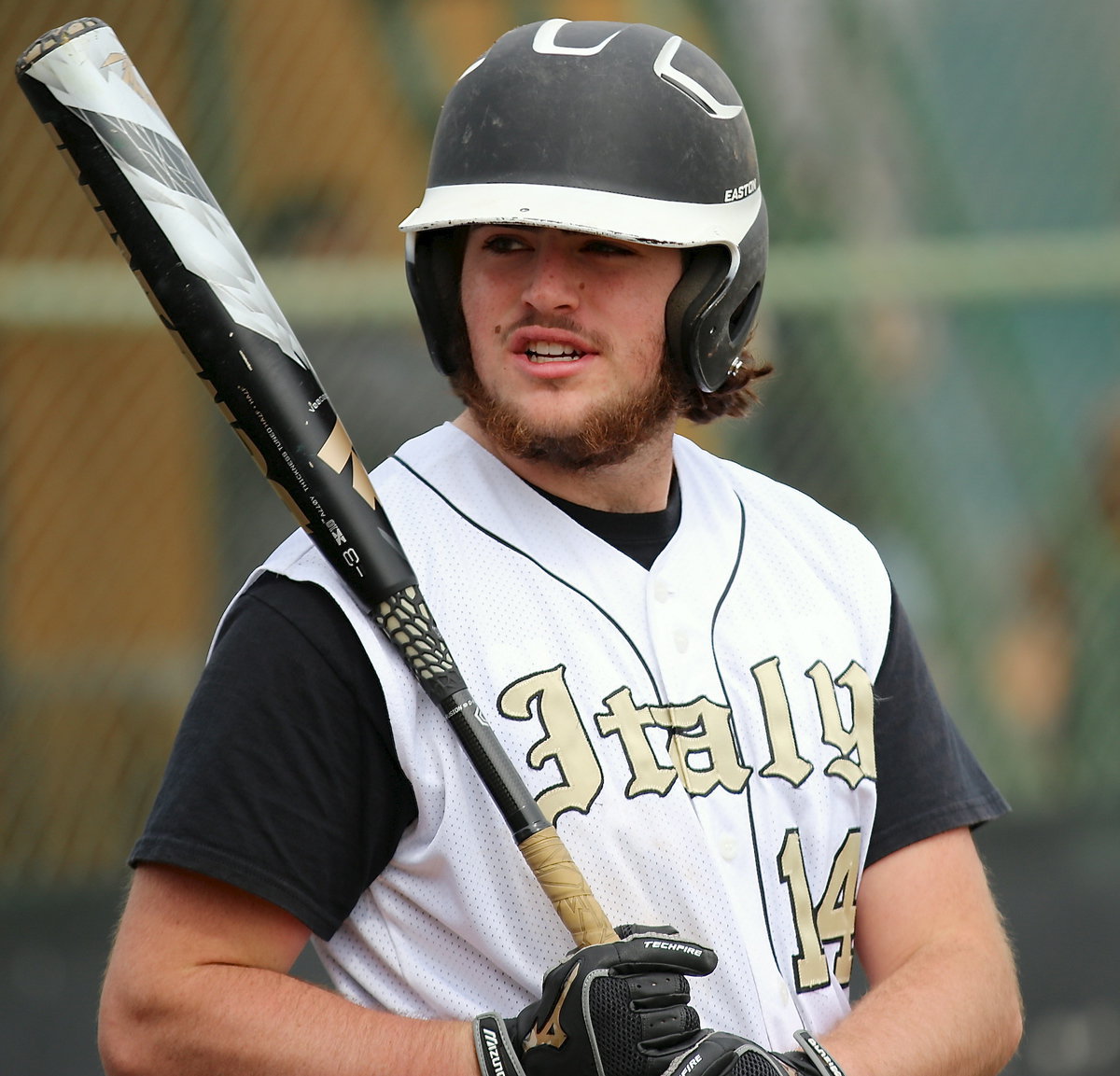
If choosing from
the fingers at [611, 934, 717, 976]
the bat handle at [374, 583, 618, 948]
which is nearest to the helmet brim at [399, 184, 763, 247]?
the bat handle at [374, 583, 618, 948]

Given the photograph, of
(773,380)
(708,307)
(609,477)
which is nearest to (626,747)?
(609,477)

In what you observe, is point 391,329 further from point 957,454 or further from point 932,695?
point 932,695

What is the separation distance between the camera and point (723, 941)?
6.77ft

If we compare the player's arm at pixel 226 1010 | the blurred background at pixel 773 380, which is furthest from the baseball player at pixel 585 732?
the blurred background at pixel 773 380

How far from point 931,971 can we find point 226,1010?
95 centimetres

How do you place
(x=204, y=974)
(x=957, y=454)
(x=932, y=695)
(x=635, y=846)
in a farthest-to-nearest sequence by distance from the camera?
1. (x=957, y=454)
2. (x=932, y=695)
3. (x=635, y=846)
4. (x=204, y=974)

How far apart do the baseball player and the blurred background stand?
2252 millimetres

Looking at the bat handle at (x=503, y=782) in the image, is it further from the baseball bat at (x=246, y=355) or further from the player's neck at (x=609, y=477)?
the player's neck at (x=609, y=477)

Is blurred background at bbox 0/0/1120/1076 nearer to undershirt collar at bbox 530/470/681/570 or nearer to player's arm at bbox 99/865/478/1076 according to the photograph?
undershirt collar at bbox 530/470/681/570

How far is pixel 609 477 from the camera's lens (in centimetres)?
231

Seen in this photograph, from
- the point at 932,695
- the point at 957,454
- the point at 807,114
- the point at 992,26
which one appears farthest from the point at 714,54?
the point at 932,695

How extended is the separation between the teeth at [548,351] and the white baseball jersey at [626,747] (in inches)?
7.4

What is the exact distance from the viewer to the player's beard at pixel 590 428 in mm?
2174

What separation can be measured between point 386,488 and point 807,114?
3.37 meters
